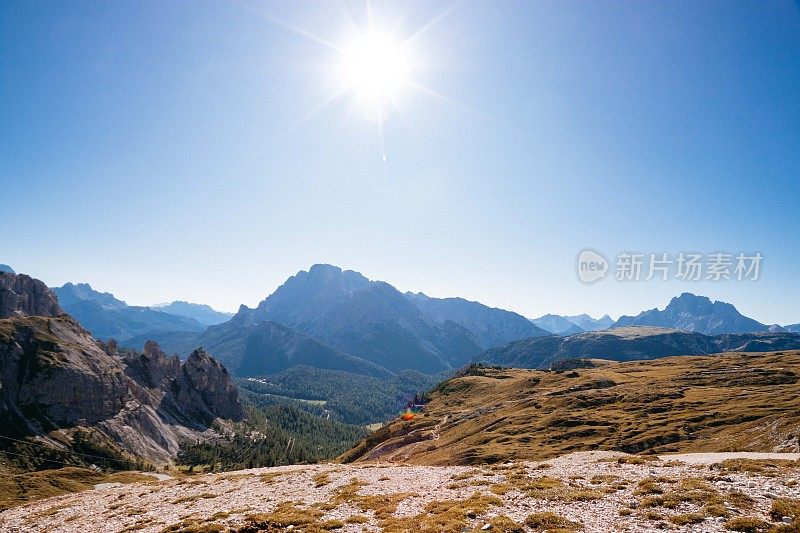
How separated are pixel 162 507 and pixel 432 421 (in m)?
120

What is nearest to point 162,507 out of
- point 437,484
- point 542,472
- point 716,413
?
point 437,484

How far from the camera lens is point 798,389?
9912cm

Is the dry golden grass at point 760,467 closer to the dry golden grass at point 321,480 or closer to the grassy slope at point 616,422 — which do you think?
the grassy slope at point 616,422

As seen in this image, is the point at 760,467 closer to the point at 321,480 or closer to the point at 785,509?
the point at 785,509

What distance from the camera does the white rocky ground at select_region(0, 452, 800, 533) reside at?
85.5 ft

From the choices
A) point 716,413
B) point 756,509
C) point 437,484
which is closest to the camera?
point 756,509

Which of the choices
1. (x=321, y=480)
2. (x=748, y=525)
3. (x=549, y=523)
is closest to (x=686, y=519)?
(x=748, y=525)

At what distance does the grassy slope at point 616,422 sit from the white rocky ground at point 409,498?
28.6 meters

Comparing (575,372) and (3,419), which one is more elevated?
(575,372)

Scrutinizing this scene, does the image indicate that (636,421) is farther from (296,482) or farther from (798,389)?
(296,482)

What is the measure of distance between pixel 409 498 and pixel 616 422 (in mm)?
80447

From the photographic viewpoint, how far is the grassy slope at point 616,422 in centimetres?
7200

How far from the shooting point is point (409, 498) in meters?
34.4

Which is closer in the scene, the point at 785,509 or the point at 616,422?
the point at 785,509
